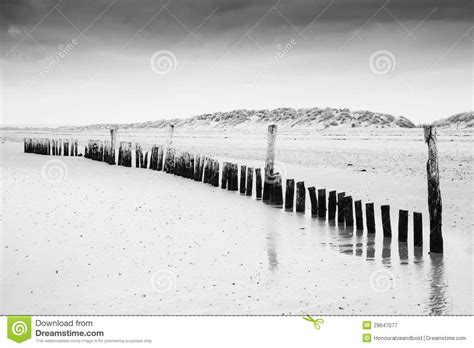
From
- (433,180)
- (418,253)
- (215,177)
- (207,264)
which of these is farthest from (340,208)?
(215,177)

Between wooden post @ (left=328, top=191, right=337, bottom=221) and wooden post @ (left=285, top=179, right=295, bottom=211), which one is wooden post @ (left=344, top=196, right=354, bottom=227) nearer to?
wooden post @ (left=328, top=191, right=337, bottom=221)

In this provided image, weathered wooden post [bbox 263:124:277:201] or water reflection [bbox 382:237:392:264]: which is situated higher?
weathered wooden post [bbox 263:124:277:201]

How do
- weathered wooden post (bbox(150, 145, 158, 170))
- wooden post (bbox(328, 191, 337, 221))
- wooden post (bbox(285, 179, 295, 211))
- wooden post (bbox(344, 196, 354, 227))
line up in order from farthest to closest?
weathered wooden post (bbox(150, 145, 158, 170)) → wooden post (bbox(285, 179, 295, 211)) → wooden post (bbox(328, 191, 337, 221)) → wooden post (bbox(344, 196, 354, 227))

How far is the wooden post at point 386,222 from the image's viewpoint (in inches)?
340

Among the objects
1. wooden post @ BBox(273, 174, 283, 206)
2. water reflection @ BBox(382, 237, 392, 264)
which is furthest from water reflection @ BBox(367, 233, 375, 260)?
wooden post @ BBox(273, 174, 283, 206)

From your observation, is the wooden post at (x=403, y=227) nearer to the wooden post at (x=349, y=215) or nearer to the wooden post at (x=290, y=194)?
the wooden post at (x=349, y=215)

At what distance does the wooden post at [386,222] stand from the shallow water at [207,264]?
0.24m

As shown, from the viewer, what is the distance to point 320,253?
25.9 ft

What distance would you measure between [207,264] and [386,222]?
126 inches

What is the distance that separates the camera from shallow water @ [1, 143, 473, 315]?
18.6 ft

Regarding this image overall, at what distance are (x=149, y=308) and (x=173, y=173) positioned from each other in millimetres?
13363

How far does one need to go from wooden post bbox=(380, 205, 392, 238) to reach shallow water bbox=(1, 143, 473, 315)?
0.80ft

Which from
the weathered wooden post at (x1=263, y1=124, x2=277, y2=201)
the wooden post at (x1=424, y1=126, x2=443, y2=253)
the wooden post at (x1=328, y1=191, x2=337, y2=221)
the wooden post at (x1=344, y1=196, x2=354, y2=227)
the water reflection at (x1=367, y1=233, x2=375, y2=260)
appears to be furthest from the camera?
the weathered wooden post at (x1=263, y1=124, x2=277, y2=201)
